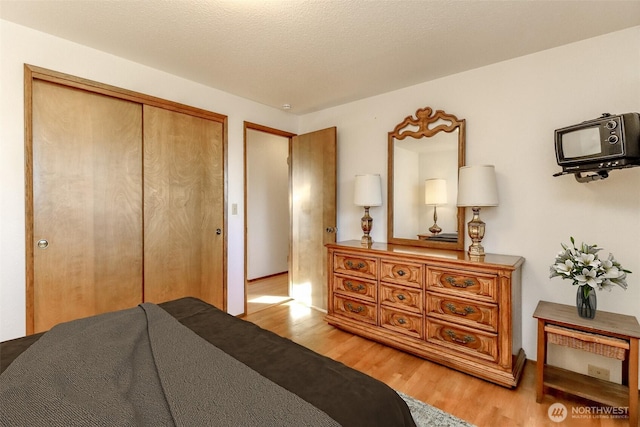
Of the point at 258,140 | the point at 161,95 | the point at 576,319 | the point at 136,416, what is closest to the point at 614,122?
the point at 576,319

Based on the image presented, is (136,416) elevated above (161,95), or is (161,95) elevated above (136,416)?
(161,95)

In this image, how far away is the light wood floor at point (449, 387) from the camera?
5.67 ft

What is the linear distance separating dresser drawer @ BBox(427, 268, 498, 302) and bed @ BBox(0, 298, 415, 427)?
4.46 feet

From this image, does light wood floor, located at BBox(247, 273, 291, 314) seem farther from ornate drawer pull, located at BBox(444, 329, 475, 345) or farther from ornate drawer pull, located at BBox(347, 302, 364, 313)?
ornate drawer pull, located at BBox(444, 329, 475, 345)

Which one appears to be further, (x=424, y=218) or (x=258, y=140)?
(x=258, y=140)

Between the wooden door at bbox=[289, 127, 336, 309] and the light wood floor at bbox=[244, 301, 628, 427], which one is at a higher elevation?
the wooden door at bbox=[289, 127, 336, 309]

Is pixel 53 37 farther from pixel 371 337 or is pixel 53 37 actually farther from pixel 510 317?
pixel 510 317

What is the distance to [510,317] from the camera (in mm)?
2004

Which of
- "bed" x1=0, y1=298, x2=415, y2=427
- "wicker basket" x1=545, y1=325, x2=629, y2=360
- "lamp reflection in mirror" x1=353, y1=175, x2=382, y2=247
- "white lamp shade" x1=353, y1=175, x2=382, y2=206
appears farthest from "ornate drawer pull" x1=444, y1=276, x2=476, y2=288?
"bed" x1=0, y1=298, x2=415, y2=427

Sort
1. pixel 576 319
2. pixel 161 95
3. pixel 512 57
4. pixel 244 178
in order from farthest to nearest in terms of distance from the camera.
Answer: pixel 244 178 → pixel 161 95 → pixel 512 57 → pixel 576 319

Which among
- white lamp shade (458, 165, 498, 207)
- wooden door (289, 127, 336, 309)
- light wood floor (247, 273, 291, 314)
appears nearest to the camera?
white lamp shade (458, 165, 498, 207)

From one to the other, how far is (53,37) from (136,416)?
104 inches

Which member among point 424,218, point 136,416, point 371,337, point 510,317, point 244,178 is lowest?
point 371,337

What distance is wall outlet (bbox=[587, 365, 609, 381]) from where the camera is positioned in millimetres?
1987
